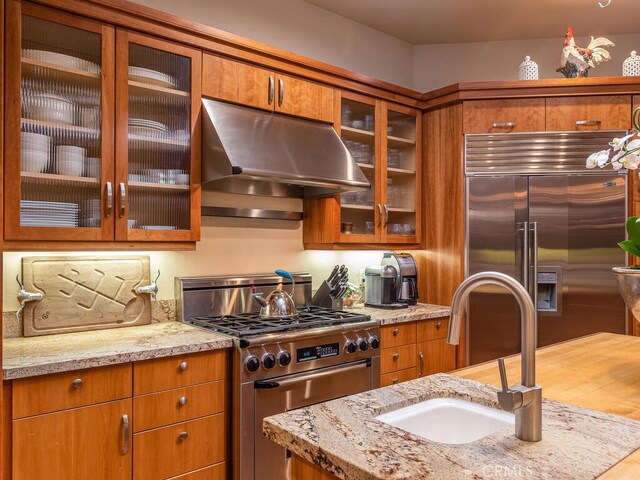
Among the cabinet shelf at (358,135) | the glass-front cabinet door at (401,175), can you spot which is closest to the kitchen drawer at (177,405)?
the glass-front cabinet door at (401,175)

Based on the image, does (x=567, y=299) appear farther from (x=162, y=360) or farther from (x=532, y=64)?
(x=162, y=360)

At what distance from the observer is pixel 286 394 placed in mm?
2291

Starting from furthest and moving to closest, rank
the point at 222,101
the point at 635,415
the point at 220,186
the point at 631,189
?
the point at 631,189, the point at 220,186, the point at 222,101, the point at 635,415

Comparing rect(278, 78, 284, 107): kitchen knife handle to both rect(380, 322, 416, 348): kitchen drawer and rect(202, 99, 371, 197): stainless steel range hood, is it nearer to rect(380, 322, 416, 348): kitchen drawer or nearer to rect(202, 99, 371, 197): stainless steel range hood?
rect(202, 99, 371, 197): stainless steel range hood

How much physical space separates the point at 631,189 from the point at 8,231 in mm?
3595

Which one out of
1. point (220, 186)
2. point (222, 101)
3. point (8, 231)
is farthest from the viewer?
point (220, 186)

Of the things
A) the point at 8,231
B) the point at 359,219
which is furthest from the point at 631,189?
the point at 8,231

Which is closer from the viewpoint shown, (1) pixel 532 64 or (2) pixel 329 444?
(2) pixel 329 444

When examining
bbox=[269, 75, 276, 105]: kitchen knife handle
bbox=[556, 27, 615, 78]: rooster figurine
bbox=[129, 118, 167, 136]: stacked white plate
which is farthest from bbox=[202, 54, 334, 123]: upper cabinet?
bbox=[556, 27, 615, 78]: rooster figurine

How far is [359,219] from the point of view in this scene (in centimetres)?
321

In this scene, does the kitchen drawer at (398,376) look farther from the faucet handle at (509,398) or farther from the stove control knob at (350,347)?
the faucet handle at (509,398)

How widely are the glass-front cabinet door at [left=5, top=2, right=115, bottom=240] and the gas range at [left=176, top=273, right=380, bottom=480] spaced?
0.72m

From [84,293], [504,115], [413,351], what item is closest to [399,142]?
[504,115]
